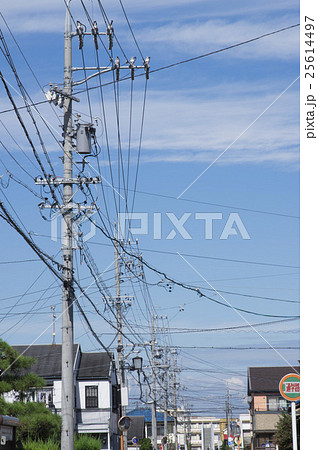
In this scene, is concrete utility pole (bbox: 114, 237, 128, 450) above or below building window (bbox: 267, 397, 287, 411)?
above

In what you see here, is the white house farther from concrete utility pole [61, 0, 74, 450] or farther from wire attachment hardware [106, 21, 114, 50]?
wire attachment hardware [106, 21, 114, 50]

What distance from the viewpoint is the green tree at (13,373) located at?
28000mm

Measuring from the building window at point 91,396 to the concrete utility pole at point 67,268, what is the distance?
37314 mm

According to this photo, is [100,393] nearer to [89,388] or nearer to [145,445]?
[89,388]

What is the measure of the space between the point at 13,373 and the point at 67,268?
10380mm

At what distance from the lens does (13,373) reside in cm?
2938

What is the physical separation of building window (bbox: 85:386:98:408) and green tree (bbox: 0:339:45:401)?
26.7m

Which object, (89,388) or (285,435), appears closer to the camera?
(285,435)

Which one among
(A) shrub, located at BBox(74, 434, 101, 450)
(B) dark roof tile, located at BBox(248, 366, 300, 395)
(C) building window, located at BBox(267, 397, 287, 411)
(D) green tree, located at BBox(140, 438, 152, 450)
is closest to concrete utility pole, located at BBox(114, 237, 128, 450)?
(A) shrub, located at BBox(74, 434, 101, 450)

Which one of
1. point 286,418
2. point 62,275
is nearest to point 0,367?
point 62,275

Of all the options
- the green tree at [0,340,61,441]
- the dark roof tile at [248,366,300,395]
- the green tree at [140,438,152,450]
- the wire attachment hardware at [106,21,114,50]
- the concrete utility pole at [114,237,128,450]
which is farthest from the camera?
the green tree at [140,438,152,450]

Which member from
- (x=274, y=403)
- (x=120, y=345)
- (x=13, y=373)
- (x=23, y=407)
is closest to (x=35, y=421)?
(x=23, y=407)

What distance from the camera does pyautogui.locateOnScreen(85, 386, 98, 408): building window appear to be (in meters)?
56.3

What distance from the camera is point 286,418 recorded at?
124 ft
